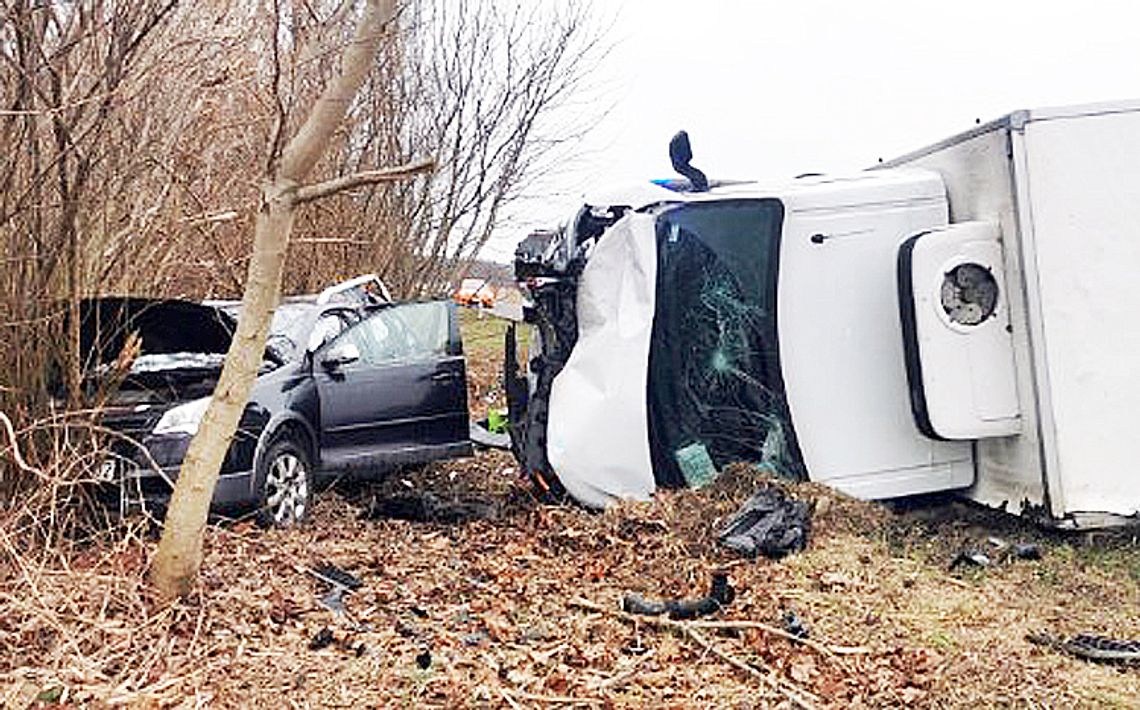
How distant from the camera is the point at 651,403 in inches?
273

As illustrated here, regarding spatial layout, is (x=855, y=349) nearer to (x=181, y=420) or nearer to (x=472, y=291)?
(x=181, y=420)

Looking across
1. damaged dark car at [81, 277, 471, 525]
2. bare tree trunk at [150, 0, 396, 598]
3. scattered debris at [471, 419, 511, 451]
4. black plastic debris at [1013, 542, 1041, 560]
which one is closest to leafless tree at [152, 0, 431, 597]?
bare tree trunk at [150, 0, 396, 598]

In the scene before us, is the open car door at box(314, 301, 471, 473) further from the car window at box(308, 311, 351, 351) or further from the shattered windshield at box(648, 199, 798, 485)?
the shattered windshield at box(648, 199, 798, 485)

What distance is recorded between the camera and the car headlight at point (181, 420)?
6.51 meters

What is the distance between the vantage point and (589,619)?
16.8 ft

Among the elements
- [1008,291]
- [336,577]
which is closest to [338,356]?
[336,577]

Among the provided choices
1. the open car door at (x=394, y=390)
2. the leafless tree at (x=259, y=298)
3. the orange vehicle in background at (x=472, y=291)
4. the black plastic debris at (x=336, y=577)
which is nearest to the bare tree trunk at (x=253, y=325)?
the leafless tree at (x=259, y=298)

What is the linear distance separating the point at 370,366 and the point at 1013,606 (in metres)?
4.73

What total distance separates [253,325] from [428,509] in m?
3.28

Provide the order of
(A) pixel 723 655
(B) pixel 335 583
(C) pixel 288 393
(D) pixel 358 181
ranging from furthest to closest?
(C) pixel 288 393 → (B) pixel 335 583 → (D) pixel 358 181 → (A) pixel 723 655

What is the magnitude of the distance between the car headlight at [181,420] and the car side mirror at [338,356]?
1386 mm

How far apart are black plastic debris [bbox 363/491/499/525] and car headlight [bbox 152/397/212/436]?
1.71 m

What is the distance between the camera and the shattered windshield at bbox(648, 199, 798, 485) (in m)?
6.95

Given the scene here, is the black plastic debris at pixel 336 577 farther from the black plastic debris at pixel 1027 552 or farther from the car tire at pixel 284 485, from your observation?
the black plastic debris at pixel 1027 552
